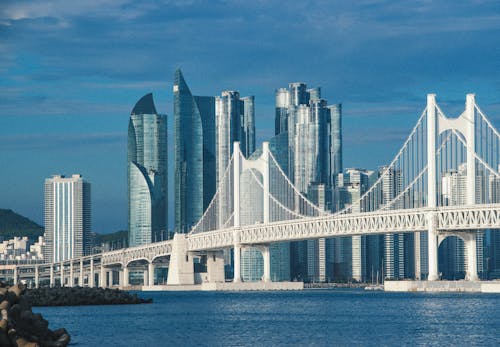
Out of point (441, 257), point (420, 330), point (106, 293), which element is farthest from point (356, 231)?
point (441, 257)

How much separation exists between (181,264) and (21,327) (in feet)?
201

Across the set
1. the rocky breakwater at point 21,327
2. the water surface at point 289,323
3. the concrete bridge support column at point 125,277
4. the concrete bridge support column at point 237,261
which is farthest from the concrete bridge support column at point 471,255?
the concrete bridge support column at point 125,277

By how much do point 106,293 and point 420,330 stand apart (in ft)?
87.7

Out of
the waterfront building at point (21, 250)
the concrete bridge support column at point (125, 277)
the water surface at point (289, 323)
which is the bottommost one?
the water surface at point (289, 323)

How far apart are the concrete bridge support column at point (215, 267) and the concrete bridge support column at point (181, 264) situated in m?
1.24

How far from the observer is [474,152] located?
60.2 m

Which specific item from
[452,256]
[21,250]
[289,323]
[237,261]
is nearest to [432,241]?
[237,261]

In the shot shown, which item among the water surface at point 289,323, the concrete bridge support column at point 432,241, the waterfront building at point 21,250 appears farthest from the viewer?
the waterfront building at point 21,250

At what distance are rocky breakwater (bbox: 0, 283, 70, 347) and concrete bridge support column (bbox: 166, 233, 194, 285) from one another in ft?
188

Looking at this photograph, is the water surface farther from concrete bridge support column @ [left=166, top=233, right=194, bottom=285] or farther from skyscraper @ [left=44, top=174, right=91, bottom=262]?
skyscraper @ [left=44, top=174, right=91, bottom=262]

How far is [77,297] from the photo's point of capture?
5884 centimetres

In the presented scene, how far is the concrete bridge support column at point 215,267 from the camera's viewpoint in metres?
89.1

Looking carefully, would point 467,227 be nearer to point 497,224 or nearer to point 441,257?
point 497,224

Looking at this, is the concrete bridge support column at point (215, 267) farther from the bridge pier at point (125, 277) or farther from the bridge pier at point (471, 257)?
the bridge pier at point (471, 257)
